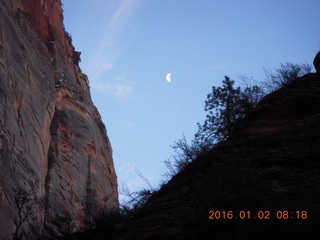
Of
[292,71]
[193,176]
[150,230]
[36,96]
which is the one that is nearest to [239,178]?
[150,230]

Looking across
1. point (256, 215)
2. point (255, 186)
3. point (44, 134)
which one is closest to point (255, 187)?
point (255, 186)

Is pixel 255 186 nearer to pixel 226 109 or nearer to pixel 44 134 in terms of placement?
pixel 226 109

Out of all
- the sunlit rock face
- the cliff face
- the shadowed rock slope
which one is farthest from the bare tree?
the sunlit rock face

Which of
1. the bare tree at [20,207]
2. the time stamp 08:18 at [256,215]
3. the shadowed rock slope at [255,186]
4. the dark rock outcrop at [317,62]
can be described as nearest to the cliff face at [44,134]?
the bare tree at [20,207]

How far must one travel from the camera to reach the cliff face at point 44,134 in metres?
15.9

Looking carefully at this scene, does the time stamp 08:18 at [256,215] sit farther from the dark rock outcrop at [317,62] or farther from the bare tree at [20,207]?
the dark rock outcrop at [317,62]

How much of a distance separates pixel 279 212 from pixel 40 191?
14166 mm

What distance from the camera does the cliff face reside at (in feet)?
52.0

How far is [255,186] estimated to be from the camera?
23.7ft

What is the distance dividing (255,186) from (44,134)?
16.1 meters

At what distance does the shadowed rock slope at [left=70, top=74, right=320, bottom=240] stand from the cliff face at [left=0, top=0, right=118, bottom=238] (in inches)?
143

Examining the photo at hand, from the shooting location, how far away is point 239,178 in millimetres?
7324

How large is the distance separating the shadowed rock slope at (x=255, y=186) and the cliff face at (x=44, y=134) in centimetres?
363

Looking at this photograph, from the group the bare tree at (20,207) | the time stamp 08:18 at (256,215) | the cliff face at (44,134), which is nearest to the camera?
the time stamp 08:18 at (256,215)
